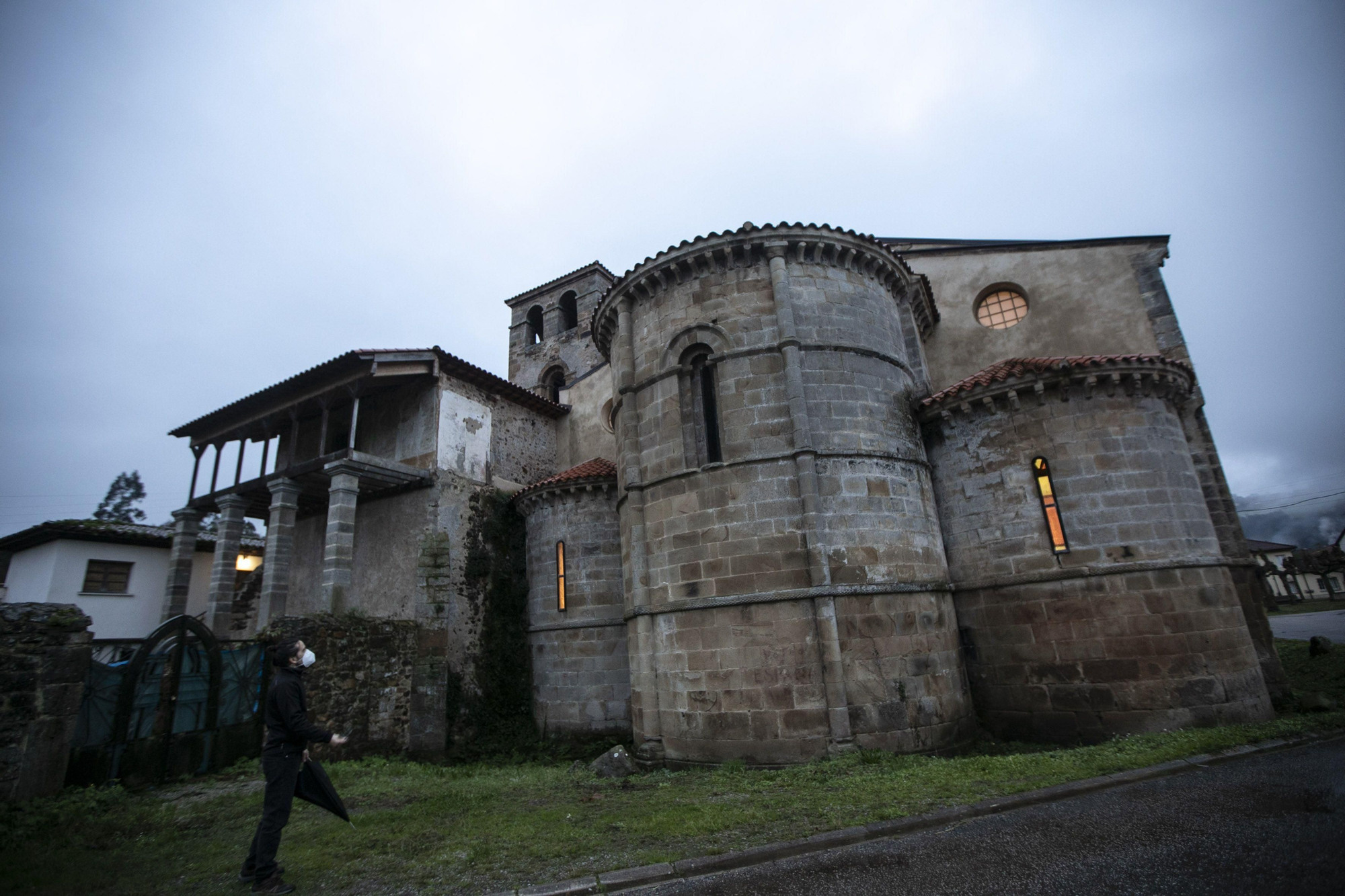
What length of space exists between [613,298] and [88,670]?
9801mm

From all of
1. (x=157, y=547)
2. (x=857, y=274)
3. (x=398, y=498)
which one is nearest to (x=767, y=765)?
(x=857, y=274)

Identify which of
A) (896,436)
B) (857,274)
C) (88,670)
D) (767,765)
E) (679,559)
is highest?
(857,274)

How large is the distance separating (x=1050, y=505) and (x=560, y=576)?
10.3m

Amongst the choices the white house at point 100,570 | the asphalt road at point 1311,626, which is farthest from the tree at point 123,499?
the asphalt road at point 1311,626

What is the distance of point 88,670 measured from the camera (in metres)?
8.21

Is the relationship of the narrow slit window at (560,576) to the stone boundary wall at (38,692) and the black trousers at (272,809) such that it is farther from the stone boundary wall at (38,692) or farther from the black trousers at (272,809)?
the black trousers at (272,809)

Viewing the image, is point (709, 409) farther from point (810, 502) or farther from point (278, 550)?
point (278, 550)

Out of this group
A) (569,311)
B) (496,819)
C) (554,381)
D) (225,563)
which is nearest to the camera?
(496,819)

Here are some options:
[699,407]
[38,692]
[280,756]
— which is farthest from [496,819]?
[699,407]

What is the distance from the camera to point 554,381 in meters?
27.9

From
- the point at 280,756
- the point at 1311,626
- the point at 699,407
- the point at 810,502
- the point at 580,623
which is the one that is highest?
the point at 699,407

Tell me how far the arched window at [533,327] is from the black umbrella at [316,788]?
25075mm

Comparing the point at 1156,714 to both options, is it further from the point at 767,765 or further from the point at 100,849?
the point at 100,849

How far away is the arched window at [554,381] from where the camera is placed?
27.7 metres
